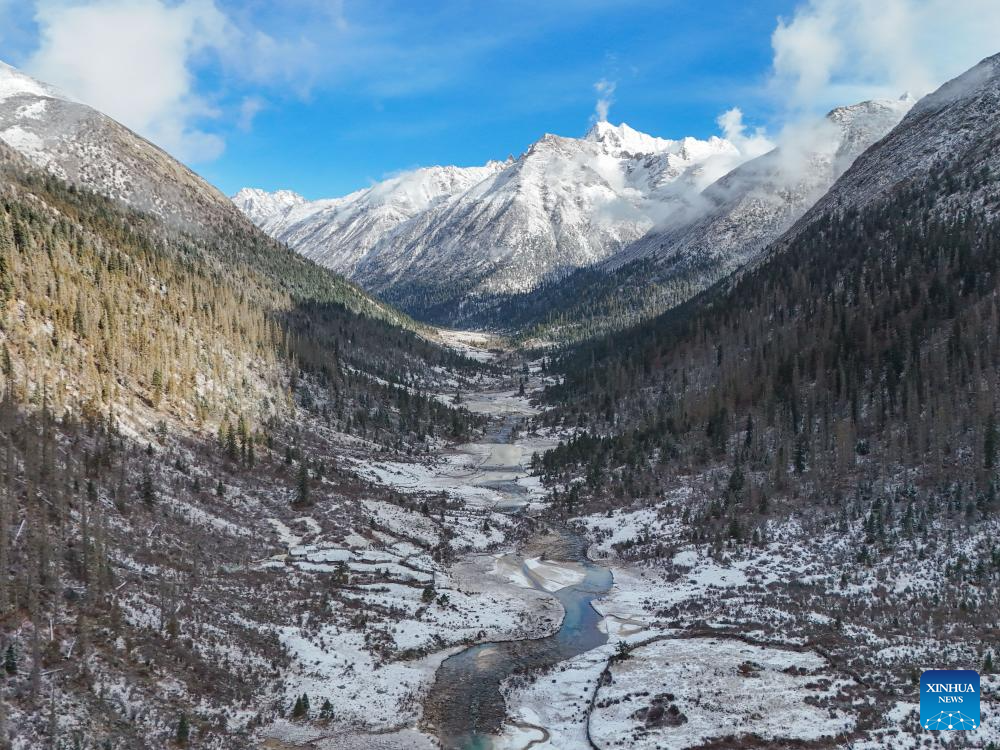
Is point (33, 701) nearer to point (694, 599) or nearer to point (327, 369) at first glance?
point (694, 599)

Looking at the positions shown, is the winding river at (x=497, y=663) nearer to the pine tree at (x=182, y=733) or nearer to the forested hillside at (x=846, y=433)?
the forested hillside at (x=846, y=433)

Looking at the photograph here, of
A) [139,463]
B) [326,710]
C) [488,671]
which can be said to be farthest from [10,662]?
[139,463]

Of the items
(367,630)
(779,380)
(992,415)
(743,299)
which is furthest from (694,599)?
(743,299)

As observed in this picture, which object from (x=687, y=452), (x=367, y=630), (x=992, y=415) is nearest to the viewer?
(x=367, y=630)

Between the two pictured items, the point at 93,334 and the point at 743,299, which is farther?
the point at 743,299

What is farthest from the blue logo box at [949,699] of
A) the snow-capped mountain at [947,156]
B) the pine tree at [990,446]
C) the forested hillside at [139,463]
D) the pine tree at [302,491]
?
the snow-capped mountain at [947,156]

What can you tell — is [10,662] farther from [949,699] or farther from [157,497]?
Result: [949,699]
